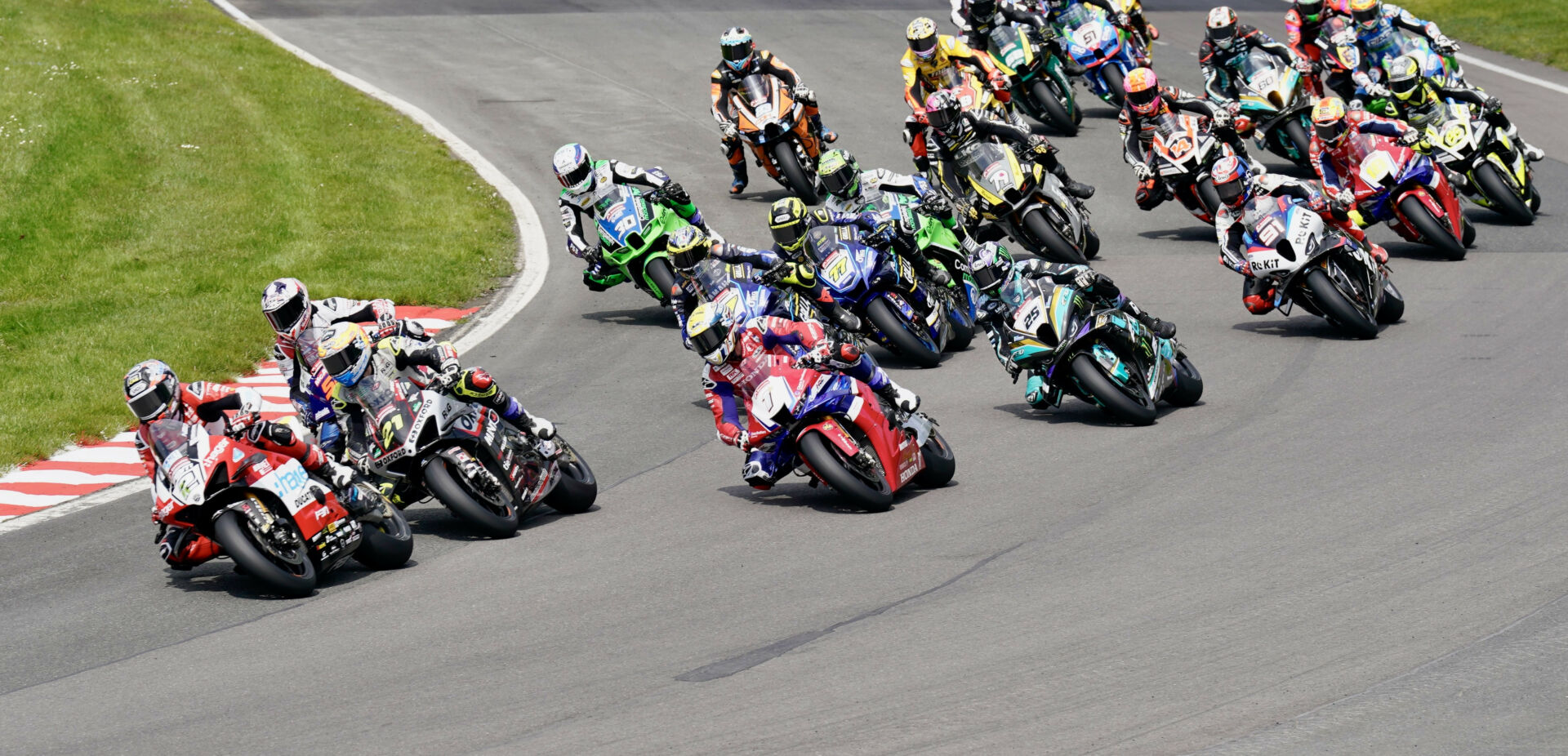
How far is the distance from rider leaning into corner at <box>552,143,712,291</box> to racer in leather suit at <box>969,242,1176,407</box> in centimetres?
471

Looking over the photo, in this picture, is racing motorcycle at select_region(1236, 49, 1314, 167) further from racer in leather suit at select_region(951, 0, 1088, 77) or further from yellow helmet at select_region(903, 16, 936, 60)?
yellow helmet at select_region(903, 16, 936, 60)

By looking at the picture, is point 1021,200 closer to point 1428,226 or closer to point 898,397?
point 1428,226

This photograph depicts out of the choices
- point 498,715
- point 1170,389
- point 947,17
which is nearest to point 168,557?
point 498,715

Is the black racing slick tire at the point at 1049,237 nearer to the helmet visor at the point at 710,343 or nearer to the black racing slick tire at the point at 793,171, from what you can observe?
the black racing slick tire at the point at 793,171

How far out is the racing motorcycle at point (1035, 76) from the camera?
25.2m

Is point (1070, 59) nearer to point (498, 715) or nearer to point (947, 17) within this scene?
point (947, 17)

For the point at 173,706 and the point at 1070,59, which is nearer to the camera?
the point at 173,706

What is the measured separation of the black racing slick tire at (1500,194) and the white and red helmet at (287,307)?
13.5 metres

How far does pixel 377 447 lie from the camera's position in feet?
37.0

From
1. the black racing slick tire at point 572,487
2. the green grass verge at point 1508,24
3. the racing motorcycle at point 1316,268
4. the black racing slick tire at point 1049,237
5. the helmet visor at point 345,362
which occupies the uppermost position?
the helmet visor at point 345,362

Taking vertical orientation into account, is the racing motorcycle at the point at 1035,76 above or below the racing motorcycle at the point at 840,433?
below

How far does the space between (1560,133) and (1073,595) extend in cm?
1896

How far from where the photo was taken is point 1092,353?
13172mm

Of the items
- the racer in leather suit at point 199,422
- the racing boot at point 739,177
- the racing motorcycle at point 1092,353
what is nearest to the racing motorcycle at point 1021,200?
the racing motorcycle at point 1092,353
